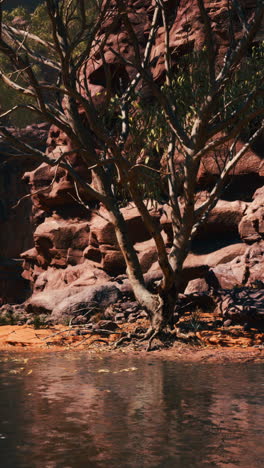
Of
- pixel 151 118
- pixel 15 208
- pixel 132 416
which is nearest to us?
pixel 132 416

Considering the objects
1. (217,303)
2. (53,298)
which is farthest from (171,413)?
(53,298)

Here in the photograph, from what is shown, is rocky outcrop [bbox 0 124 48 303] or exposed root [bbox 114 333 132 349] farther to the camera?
rocky outcrop [bbox 0 124 48 303]

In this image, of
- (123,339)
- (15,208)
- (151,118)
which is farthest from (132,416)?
(15,208)

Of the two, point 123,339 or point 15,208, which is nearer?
point 123,339

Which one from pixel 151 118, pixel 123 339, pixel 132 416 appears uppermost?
pixel 151 118

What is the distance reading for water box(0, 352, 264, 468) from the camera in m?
→ 4.98

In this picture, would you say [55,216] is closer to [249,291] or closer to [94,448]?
[249,291]

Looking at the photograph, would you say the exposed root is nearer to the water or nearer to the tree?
the tree

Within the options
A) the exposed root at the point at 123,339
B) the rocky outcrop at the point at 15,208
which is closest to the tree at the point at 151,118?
the exposed root at the point at 123,339

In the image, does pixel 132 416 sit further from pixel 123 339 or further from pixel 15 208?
pixel 15 208

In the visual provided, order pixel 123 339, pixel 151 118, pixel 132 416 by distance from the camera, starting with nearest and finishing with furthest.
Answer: pixel 132 416
pixel 123 339
pixel 151 118

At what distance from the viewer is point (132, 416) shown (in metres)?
6.62

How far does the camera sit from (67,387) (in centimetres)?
871

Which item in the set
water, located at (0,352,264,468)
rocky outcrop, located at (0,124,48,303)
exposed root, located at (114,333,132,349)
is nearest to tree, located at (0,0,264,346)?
exposed root, located at (114,333,132,349)
